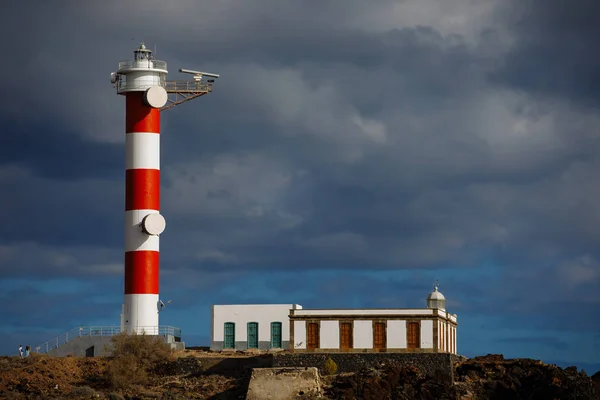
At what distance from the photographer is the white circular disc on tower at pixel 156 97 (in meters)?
73.4

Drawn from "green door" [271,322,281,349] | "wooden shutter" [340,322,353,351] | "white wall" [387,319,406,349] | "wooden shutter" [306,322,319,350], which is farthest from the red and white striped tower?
"white wall" [387,319,406,349]

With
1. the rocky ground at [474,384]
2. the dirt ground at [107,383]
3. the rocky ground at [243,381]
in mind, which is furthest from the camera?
the dirt ground at [107,383]

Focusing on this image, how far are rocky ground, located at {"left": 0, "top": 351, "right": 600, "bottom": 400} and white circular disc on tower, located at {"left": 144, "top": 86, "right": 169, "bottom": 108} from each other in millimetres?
12965


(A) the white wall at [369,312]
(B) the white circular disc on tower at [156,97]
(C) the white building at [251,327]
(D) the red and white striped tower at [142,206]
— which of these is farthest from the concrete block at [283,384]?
(B) the white circular disc on tower at [156,97]

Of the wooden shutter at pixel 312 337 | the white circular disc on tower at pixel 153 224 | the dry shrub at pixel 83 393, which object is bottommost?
the dry shrub at pixel 83 393

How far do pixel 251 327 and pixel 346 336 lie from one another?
7.16 m

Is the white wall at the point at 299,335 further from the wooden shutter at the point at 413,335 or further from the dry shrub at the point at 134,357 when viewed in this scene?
the dry shrub at the point at 134,357

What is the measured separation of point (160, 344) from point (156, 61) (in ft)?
49.3

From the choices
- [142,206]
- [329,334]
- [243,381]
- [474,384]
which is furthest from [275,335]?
[474,384]

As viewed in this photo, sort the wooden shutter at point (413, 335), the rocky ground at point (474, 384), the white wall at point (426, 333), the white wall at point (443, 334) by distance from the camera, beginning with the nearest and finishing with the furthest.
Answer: the rocky ground at point (474, 384)
the white wall at point (426, 333)
the wooden shutter at point (413, 335)
the white wall at point (443, 334)

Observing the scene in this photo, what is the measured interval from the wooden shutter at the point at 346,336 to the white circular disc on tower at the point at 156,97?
1476 cm

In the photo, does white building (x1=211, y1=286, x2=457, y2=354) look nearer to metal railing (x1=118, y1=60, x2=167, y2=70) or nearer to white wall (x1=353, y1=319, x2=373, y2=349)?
white wall (x1=353, y1=319, x2=373, y2=349)

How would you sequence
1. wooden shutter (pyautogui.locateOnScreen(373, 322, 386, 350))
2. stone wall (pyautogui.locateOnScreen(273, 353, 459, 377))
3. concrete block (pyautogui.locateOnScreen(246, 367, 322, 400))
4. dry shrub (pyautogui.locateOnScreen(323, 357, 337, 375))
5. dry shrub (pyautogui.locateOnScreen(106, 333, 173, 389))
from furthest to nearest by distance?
wooden shutter (pyautogui.locateOnScreen(373, 322, 386, 350)) → dry shrub (pyautogui.locateOnScreen(106, 333, 173, 389)) → dry shrub (pyautogui.locateOnScreen(323, 357, 337, 375)) → stone wall (pyautogui.locateOnScreen(273, 353, 459, 377)) → concrete block (pyautogui.locateOnScreen(246, 367, 322, 400))

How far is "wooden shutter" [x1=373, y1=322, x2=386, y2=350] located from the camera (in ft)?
233
